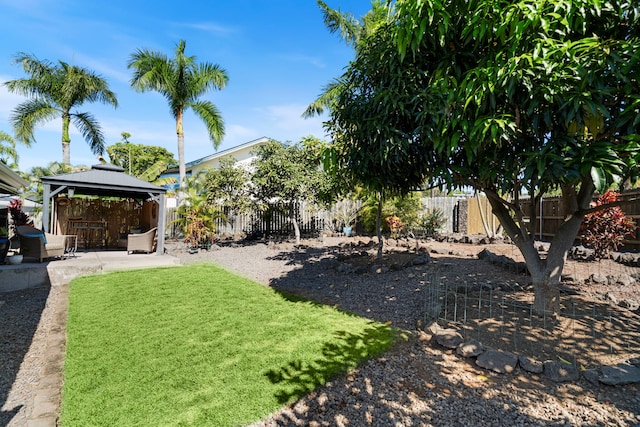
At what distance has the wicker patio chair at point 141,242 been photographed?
10172 millimetres

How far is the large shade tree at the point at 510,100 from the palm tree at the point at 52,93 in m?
18.8

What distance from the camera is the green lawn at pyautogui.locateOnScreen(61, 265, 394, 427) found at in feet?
8.94

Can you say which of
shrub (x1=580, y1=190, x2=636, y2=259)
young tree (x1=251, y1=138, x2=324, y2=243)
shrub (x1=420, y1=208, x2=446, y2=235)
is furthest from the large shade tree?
shrub (x1=420, y1=208, x2=446, y2=235)

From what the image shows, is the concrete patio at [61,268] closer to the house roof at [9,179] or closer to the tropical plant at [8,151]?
the house roof at [9,179]

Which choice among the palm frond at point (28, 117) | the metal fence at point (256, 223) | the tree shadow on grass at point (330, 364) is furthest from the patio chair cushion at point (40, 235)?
the palm frond at point (28, 117)

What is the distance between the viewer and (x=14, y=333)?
15.4 feet

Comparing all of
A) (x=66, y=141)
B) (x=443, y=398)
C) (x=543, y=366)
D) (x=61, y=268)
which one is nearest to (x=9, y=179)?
(x=61, y=268)

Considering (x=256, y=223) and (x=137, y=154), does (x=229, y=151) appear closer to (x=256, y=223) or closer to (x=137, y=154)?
(x=256, y=223)

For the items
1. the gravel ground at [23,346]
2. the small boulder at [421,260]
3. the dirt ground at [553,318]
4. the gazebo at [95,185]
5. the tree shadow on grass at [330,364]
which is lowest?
the gravel ground at [23,346]

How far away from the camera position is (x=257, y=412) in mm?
2648

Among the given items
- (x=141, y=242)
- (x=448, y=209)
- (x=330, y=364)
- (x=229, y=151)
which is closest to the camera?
(x=330, y=364)

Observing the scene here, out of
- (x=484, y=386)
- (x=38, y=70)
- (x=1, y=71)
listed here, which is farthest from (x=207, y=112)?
(x=484, y=386)

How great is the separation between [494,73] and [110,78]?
2149 cm

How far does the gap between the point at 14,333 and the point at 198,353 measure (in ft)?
10.7
